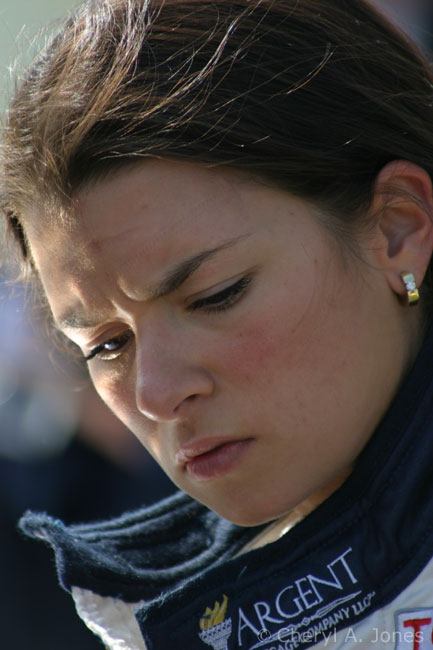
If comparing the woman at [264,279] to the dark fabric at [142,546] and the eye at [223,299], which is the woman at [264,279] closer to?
the eye at [223,299]

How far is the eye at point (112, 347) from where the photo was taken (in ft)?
5.00

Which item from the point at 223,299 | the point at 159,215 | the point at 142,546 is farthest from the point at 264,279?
the point at 142,546

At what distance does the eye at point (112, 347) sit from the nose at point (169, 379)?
15 cm

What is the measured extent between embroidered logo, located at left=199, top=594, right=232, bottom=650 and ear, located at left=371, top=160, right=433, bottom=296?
0.58 m

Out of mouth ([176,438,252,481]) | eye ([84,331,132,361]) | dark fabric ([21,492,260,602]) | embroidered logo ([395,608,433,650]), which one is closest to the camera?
embroidered logo ([395,608,433,650])

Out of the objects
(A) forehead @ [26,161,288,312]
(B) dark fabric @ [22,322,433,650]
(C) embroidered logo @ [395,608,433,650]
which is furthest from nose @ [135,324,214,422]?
(C) embroidered logo @ [395,608,433,650]

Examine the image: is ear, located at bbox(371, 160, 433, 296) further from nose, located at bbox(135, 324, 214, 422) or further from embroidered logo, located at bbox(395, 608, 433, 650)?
embroidered logo, located at bbox(395, 608, 433, 650)

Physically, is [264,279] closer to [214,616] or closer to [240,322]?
[240,322]

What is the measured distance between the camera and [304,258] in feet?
4.43

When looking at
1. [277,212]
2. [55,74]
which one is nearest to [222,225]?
[277,212]

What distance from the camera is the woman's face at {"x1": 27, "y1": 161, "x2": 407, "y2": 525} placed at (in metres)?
1.33

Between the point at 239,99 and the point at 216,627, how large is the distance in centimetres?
82

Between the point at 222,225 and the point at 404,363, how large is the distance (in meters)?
0.39

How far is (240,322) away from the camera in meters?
1.34
